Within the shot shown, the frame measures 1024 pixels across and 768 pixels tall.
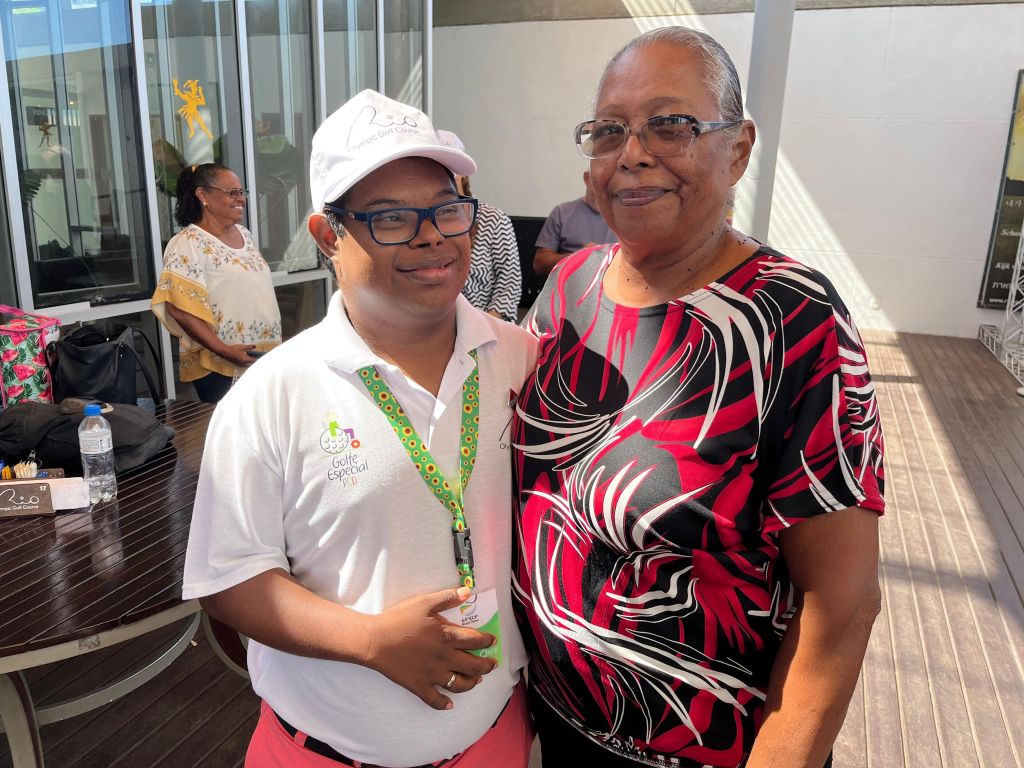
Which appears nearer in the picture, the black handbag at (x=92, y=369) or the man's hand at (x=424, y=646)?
the man's hand at (x=424, y=646)

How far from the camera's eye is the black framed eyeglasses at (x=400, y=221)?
1.09 m

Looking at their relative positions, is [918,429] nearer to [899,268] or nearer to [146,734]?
[899,268]

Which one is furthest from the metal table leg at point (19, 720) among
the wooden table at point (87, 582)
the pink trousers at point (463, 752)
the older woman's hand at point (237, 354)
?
the older woman's hand at point (237, 354)

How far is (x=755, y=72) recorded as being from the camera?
16.2 ft

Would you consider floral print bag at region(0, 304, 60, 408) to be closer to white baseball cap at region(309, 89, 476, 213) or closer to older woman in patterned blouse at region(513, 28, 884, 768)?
white baseball cap at region(309, 89, 476, 213)

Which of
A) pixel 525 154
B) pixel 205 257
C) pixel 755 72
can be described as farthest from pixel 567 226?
pixel 525 154

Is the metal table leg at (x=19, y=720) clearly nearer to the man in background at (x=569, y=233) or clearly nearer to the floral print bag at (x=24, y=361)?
the floral print bag at (x=24, y=361)

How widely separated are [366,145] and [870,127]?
9425 millimetres

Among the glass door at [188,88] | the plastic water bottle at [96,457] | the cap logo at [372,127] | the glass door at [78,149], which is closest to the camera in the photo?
the cap logo at [372,127]

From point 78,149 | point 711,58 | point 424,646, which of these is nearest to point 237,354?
point 78,149

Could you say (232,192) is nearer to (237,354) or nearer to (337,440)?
(237,354)

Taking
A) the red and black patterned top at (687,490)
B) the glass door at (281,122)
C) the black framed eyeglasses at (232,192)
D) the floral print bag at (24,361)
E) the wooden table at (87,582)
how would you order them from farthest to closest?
the glass door at (281,122) < the black framed eyeglasses at (232,192) < the floral print bag at (24,361) < the wooden table at (87,582) < the red and black patterned top at (687,490)

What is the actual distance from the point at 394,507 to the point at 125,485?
148 cm

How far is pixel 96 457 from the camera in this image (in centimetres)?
207
